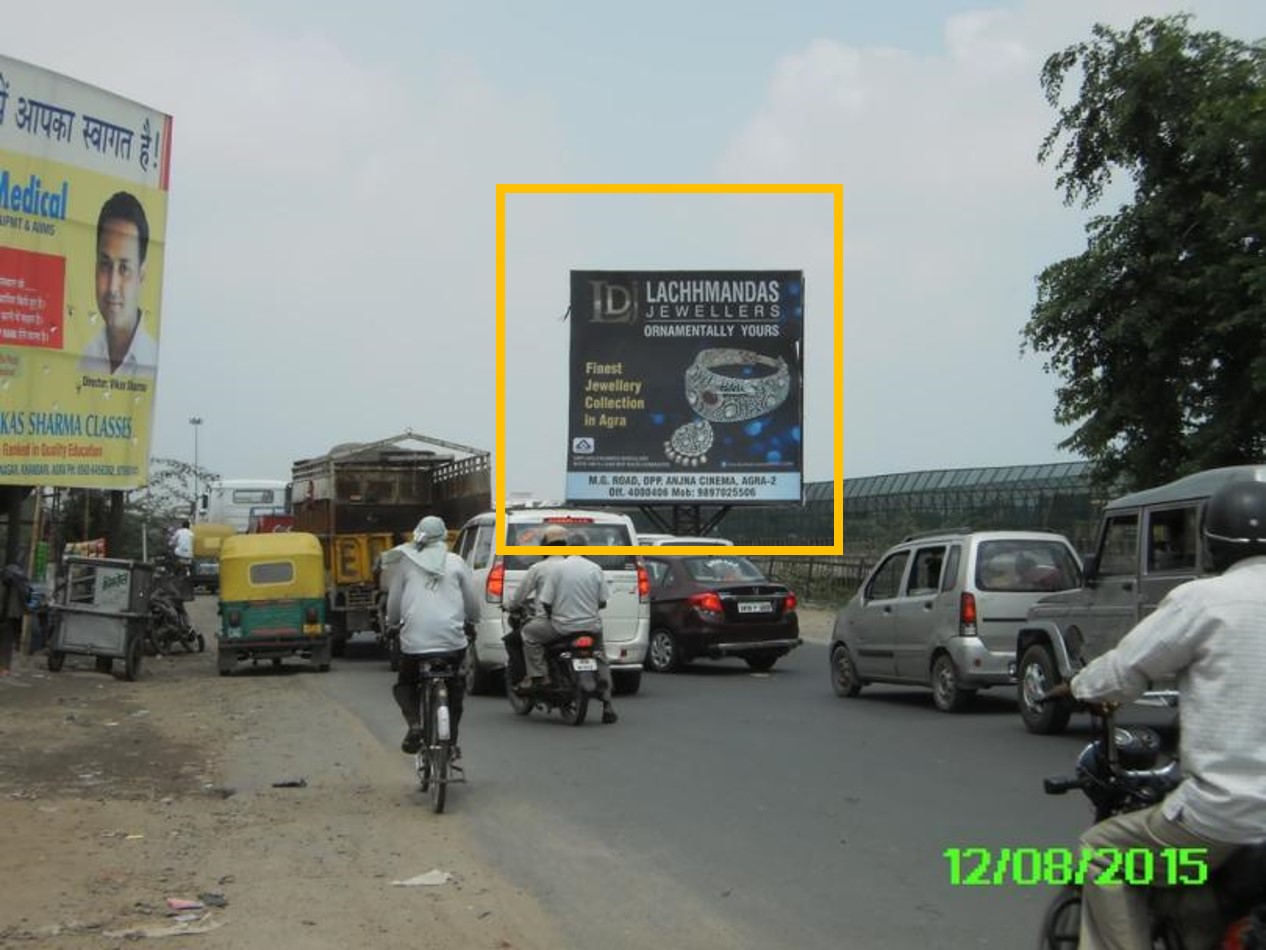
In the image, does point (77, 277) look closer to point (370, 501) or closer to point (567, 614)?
point (370, 501)

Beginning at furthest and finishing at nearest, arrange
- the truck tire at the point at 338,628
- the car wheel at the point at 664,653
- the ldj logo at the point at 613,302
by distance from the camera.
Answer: the ldj logo at the point at 613,302 → the truck tire at the point at 338,628 → the car wheel at the point at 664,653

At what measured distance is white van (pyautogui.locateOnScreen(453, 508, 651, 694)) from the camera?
49.2ft

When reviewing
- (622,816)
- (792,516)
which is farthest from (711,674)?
(792,516)

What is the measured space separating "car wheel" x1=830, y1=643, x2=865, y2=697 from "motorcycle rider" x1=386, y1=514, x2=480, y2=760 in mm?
7027

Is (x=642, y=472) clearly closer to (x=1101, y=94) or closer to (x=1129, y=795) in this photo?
(x=1101, y=94)

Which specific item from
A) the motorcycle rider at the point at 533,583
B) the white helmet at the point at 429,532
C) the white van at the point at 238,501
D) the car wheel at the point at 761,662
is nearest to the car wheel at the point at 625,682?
the motorcycle rider at the point at 533,583

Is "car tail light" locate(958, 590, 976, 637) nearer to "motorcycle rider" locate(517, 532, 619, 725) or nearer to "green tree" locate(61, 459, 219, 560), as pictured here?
"motorcycle rider" locate(517, 532, 619, 725)

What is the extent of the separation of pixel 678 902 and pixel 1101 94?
14524 mm

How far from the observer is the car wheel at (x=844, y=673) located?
15.6 meters

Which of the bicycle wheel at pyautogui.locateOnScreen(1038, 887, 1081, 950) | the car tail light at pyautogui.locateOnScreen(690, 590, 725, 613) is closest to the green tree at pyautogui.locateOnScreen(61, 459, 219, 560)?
the car tail light at pyautogui.locateOnScreen(690, 590, 725, 613)

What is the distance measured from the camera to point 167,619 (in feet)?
70.6

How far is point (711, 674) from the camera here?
731 inches

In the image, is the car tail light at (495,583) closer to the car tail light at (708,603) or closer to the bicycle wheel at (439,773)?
the car tail light at (708,603)

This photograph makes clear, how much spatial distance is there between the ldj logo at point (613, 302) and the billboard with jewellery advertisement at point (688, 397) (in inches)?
6.7
